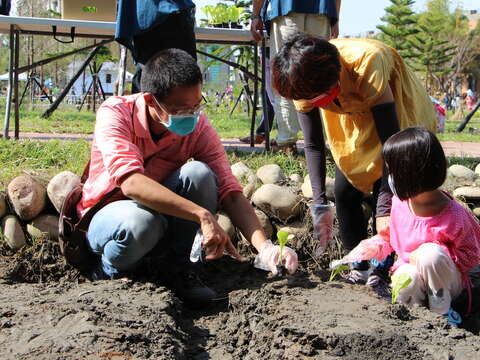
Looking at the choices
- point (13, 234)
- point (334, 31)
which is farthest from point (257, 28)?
point (13, 234)

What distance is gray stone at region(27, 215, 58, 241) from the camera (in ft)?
10.5

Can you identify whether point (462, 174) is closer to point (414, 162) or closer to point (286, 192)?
point (286, 192)

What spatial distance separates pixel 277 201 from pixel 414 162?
1.25 meters

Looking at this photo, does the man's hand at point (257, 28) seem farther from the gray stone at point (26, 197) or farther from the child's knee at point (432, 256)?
the child's knee at point (432, 256)

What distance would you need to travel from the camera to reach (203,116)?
2.73 metres

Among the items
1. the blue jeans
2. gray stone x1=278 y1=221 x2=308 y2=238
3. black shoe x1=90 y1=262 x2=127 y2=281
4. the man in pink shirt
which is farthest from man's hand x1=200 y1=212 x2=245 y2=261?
gray stone x1=278 y1=221 x2=308 y2=238

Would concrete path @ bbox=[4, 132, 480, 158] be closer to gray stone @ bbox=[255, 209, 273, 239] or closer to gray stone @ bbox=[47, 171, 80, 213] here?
gray stone @ bbox=[255, 209, 273, 239]

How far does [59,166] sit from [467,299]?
269cm

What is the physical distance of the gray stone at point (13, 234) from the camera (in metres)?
3.17

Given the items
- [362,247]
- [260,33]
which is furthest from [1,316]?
[260,33]

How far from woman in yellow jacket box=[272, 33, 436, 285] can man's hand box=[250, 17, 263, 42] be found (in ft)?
5.18

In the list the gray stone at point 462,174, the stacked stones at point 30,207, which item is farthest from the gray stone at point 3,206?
the gray stone at point 462,174

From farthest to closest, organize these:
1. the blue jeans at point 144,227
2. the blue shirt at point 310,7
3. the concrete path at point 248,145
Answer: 1. the concrete path at point 248,145
2. the blue shirt at point 310,7
3. the blue jeans at point 144,227

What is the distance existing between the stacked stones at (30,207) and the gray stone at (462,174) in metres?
2.46
